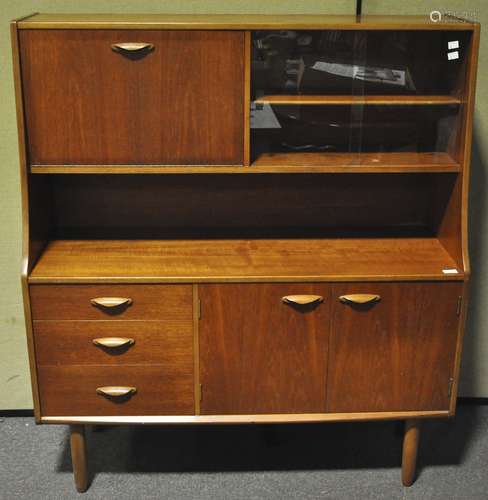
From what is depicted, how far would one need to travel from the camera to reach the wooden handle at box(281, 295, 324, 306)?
2172mm

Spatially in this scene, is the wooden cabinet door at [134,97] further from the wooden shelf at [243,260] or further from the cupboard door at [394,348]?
the cupboard door at [394,348]

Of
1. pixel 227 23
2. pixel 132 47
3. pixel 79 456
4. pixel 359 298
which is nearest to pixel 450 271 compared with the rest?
pixel 359 298

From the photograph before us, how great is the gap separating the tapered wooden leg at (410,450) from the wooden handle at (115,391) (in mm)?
833

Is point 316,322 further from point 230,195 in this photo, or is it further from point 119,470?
point 119,470

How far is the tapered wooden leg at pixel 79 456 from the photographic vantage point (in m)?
2.34

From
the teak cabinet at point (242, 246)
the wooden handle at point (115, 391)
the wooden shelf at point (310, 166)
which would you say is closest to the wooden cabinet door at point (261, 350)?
the teak cabinet at point (242, 246)

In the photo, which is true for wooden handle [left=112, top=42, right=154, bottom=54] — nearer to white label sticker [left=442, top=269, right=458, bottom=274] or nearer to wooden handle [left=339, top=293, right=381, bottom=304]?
wooden handle [left=339, top=293, right=381, bottom=304]

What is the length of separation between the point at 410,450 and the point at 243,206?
907 mm

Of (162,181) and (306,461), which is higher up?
(162,181)

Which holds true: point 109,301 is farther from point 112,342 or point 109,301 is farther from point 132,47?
point 132,47

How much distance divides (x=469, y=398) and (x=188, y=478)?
108 cm

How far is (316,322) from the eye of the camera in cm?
221

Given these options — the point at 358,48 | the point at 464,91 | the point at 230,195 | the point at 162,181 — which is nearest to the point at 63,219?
the point at 162,181

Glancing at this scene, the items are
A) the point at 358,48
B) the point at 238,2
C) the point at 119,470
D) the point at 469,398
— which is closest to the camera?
the point at 358,48
